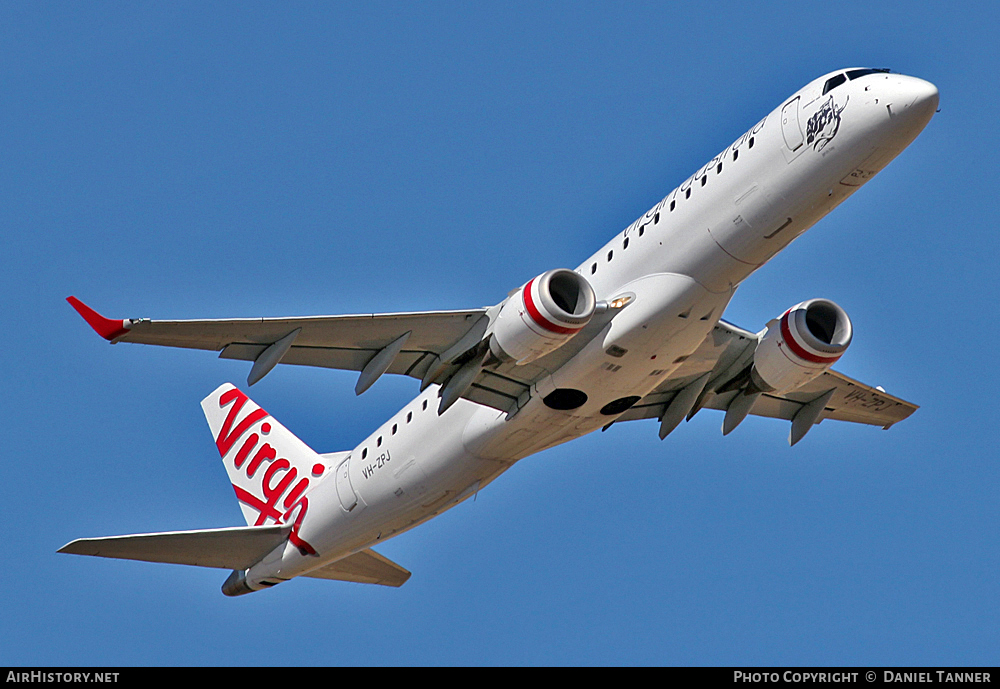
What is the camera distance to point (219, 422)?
123 ft

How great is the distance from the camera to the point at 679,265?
25.3 metres

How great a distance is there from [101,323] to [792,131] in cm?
1374

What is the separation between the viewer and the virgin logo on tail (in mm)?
33562

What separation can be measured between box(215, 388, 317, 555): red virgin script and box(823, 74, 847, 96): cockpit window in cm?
1645

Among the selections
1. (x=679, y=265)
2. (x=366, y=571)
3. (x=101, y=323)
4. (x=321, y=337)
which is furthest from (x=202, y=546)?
(x=679, y=265)

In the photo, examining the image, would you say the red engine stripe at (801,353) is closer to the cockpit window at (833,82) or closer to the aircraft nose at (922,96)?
the cockpit window at (833,82)

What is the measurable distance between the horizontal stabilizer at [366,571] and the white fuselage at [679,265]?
14.7 ft

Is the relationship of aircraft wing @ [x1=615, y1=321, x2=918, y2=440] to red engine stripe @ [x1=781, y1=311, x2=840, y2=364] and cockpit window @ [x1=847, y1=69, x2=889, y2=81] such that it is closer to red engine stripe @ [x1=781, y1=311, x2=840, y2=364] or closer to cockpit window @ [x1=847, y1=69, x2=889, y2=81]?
red engine stripe @ [x1=781, y1=311, x2=840, y2=364]

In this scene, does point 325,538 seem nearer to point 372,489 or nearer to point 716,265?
point 372,489

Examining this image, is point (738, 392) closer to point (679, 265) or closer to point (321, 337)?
point (679, 265)

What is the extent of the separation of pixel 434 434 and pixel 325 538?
179 inches

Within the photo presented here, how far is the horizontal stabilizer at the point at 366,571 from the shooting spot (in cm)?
3428

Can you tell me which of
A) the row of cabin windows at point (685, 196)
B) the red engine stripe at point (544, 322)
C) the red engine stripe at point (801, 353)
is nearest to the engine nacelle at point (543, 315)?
the red engine stripe at point (544, 322)

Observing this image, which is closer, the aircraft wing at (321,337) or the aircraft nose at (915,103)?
the aircraft nose at (915,103)
